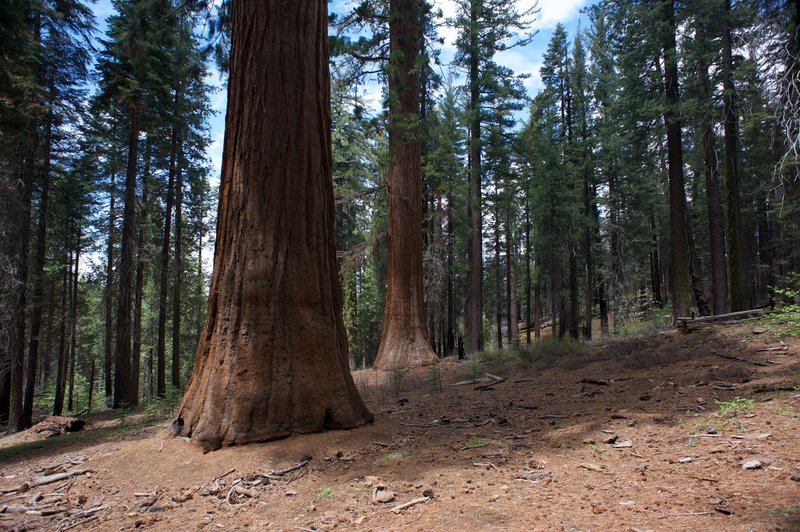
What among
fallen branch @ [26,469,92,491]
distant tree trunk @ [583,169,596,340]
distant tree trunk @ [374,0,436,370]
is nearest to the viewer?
fallen branch @ [26,469,92,491]

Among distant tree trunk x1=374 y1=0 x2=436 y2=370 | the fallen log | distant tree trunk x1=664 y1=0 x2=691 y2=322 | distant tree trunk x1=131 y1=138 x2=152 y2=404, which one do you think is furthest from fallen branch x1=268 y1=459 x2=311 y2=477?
distant tree trunk x1=131 y1=138 x2=152 y2=404

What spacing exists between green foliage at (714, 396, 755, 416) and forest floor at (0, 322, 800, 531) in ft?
0.07

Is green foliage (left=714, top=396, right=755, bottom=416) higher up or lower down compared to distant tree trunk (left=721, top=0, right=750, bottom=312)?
lower down

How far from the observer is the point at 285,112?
16.4 feet

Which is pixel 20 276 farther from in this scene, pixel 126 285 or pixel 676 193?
pixel 676 193

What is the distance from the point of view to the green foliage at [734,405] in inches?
168

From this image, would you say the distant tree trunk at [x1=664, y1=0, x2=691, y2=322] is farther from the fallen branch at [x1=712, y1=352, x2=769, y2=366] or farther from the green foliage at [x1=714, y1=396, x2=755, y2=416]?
the green foliage at [x1=714, y1=396, x2=755, y2=416]

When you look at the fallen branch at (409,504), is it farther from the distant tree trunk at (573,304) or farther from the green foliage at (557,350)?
the distant tree trunk at (573,304)

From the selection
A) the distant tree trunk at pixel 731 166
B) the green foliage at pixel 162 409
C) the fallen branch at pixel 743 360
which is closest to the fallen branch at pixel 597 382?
the fallen branch at pixel 743 360

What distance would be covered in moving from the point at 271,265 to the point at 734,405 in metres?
5.01

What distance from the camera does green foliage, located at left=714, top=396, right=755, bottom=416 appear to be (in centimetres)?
428

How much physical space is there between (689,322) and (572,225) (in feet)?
40.6

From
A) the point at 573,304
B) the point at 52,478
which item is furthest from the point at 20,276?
the point at 573,304

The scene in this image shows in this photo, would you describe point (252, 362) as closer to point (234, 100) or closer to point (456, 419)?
point (456, 419)
